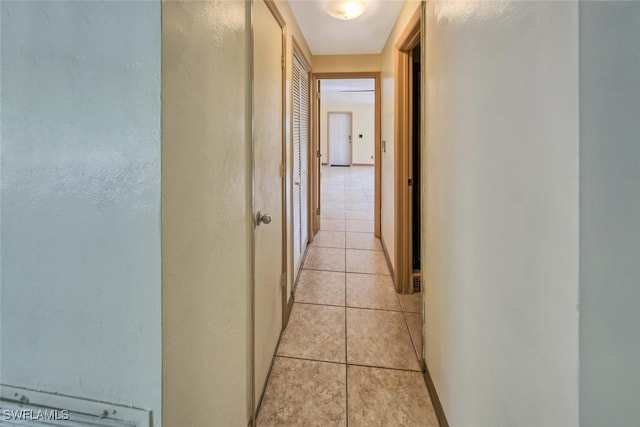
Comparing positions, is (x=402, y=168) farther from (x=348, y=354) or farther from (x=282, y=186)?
(x=348, y=354)

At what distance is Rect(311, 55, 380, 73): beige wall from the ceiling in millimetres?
64

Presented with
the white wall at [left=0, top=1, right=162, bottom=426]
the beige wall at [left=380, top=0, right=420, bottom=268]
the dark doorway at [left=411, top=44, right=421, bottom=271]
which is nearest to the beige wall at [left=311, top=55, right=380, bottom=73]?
the beige wall at [left=380, top=0, right=420, bottom=268]

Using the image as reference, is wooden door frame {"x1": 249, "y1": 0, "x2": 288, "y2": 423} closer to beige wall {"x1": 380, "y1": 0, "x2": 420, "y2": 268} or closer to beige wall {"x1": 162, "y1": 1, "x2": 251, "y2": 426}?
beige wall {"x1": 162, "y1": 1, "x2": 251, "y2": 426}

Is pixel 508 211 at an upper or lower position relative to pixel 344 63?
lower

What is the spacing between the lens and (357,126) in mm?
12008

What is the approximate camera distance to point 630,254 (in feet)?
1.87

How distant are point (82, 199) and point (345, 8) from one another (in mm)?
2399

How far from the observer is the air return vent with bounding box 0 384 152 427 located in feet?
2.41

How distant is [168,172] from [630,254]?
0.94 metres

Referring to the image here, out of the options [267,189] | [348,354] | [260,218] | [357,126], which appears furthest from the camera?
[357,126]

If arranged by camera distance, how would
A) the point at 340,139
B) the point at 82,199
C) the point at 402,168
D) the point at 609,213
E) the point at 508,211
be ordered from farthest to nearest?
1. the point at 340,139
2. the point at 402,168
3. the point at 508,211
4. the point at 82,199
5. the point at 609,213

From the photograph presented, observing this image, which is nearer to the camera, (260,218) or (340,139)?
(260,218)

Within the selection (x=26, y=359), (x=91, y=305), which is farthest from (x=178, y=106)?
(x=26, y=359)

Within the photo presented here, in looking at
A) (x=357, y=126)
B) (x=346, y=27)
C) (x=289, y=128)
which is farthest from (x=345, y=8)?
(x=357, y=126)
